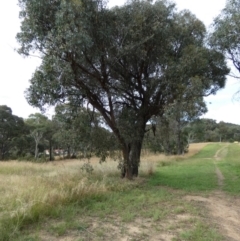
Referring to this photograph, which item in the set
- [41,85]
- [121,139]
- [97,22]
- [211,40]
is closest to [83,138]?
[121,139]

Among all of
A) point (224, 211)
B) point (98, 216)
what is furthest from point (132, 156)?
point (98, 216)

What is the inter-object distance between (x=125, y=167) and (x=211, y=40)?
722 centimetres

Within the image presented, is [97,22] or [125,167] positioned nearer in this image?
[97,22]

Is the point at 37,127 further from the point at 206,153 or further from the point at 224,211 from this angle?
the point at 224,211

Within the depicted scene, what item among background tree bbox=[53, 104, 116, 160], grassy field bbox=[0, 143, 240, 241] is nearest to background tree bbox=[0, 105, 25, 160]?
background tree bbox=[53, 104, 116, 160]

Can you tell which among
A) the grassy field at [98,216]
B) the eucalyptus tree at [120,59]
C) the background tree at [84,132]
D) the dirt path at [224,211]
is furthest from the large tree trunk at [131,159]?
the dirt path at [224,211]

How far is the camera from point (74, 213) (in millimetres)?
7188

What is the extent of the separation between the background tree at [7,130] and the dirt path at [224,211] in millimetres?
40001

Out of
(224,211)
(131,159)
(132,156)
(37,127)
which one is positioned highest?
(37,127)

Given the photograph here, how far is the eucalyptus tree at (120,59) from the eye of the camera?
10445 millimetres

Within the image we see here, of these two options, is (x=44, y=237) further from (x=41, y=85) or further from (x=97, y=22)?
(x=97, y=22)

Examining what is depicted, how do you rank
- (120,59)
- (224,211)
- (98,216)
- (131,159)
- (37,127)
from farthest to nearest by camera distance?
(37,127), (131,159), (120,59), (224,211), (98,216)

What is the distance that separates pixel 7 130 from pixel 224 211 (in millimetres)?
42830

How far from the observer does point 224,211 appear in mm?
8617
